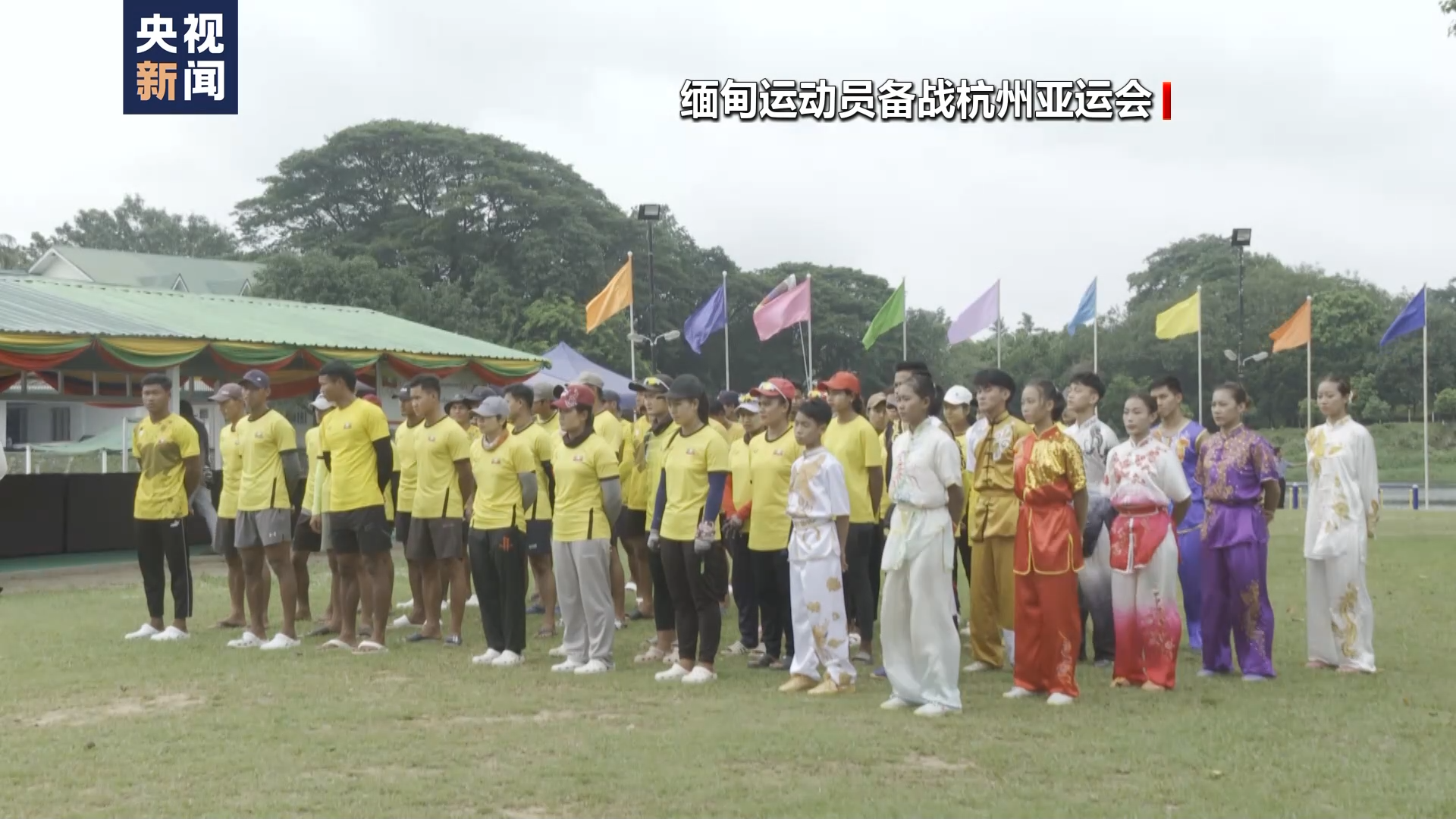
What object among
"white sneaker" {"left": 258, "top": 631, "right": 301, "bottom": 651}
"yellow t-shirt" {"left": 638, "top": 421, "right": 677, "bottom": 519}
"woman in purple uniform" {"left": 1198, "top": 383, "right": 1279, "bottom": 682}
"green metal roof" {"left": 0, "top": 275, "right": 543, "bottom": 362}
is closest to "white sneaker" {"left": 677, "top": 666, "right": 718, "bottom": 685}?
"yellow t-shirt" {"left": 638, "top": 421, "right": 677, "bottom": 519}

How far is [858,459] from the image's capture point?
8812 mm

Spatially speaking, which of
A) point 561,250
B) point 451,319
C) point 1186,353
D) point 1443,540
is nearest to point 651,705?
point 1443,540

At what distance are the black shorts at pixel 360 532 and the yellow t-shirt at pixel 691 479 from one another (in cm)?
221

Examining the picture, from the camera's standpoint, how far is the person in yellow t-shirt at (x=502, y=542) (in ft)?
30.0

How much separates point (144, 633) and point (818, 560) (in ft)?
18.3

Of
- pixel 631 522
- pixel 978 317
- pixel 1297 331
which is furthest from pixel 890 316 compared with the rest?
pixel 631 522

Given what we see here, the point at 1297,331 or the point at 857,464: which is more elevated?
the point at 1297,331

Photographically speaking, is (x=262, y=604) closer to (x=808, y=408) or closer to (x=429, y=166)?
(x=808, y=408)

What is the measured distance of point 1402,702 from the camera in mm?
7438

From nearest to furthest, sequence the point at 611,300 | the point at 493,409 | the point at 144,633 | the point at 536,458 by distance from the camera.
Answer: the point at 536,458
the point at 493,409
the point at 144,633
the point at 611,300

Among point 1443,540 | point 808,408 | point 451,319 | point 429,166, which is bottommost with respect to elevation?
point 1443,540

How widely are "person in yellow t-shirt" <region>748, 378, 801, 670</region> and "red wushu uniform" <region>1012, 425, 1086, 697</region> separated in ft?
4.88

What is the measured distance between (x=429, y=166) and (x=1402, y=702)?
4838cm

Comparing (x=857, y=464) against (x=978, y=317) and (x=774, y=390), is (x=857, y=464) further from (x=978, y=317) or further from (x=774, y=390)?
(x=978, y=317)
